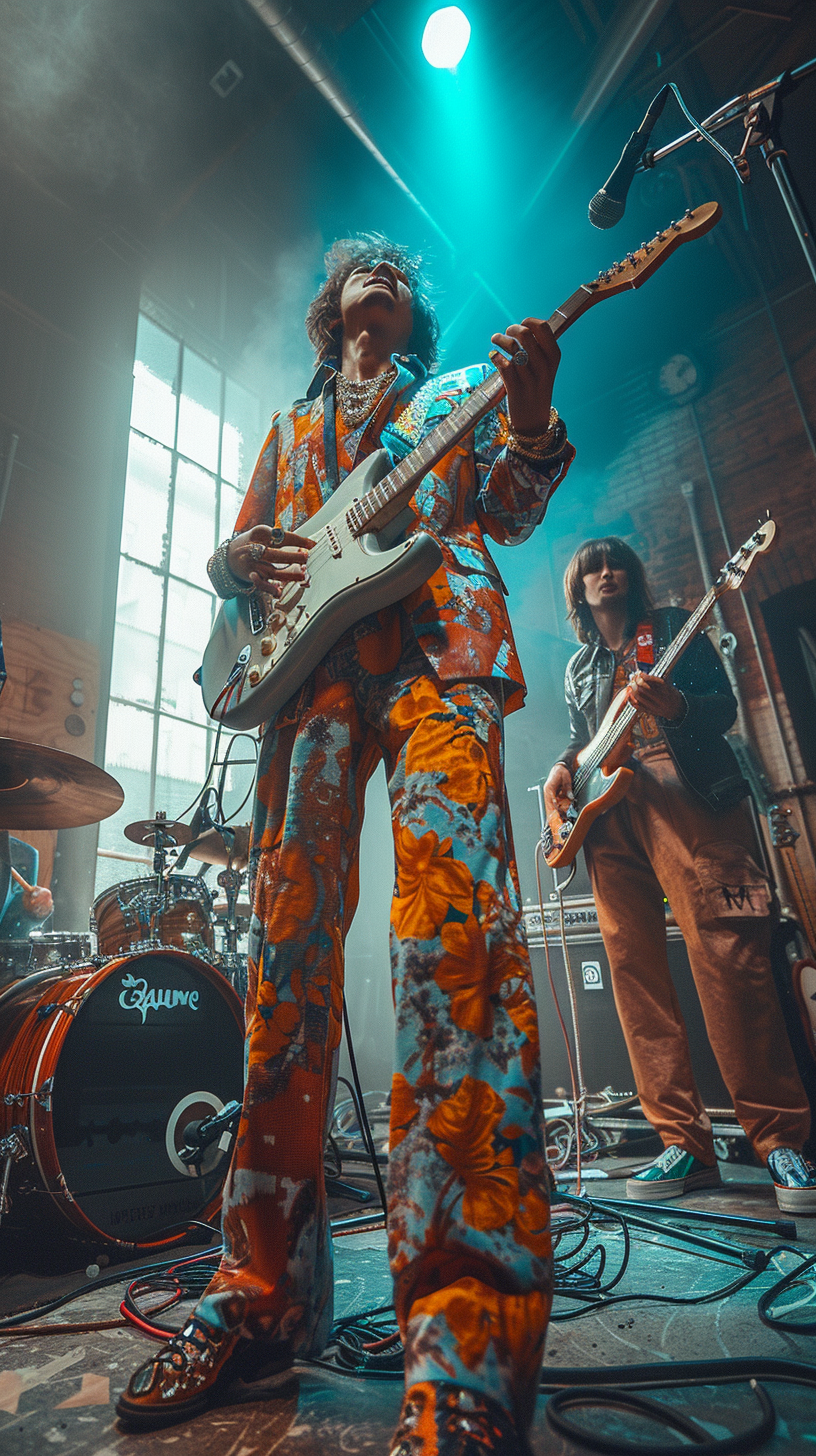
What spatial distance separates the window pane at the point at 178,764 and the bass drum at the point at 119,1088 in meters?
3.25

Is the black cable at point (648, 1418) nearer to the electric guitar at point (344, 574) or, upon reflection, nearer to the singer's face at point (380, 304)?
the electric guitar at point (344, 574)

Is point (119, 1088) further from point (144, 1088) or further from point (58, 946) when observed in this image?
point (58, 946)

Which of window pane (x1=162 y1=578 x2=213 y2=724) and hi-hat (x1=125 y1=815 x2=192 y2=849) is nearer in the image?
hi-hat (x1=125 y1=815 x2=192 y2=849)

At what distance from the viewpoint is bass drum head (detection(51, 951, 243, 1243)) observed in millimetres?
1894

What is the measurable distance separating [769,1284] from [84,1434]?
1.14 metres

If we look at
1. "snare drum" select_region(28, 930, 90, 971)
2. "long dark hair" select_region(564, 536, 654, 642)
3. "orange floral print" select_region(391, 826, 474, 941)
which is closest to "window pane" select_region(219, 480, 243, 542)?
"long dark hair" select_region(564, 536, 654, 642)

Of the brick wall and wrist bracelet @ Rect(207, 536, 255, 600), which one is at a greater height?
the brick wall

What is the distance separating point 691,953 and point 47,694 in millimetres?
4056

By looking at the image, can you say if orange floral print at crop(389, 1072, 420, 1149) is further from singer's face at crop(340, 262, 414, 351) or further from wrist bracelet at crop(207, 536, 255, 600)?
singer's face at crop(340, 262, 414, 351)

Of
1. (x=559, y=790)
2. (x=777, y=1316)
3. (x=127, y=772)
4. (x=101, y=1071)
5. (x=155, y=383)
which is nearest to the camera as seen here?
(x=777, y=1316)

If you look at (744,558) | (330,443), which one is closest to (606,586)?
(744,558)

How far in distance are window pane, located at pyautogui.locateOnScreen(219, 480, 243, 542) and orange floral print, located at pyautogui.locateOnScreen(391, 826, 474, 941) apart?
5776mm

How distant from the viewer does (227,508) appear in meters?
6.38

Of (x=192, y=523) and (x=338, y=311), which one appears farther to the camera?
(x=192, y=523)
